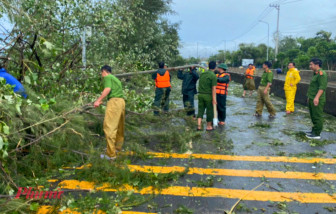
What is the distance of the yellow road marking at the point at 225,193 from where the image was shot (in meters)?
4.05

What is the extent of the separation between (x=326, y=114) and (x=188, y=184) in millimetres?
8489

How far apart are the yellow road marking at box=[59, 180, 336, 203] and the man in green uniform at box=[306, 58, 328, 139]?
11.1 feet

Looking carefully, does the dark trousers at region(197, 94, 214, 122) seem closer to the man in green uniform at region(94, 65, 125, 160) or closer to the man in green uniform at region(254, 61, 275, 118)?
the man in green uniform at region(94, 65, 125, 160)

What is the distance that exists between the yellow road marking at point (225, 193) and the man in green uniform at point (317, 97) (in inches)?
134

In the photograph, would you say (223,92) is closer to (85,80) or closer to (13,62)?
(85,80)

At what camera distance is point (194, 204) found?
12.6 feet

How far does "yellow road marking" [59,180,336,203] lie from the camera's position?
13.3 ft

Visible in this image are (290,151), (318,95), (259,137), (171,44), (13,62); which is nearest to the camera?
(13,62)

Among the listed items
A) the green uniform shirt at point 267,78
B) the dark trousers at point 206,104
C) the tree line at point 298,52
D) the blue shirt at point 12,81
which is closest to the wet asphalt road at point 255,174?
the dark trousers at point 206,104

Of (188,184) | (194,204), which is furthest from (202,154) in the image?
(194,204)

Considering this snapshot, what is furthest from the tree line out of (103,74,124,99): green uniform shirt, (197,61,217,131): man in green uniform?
(103,74,124,99): green uniform shirt

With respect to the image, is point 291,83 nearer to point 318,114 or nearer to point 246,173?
point 318,114

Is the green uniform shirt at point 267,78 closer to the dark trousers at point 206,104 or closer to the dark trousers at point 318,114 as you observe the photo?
the dark trousers at point 318,114

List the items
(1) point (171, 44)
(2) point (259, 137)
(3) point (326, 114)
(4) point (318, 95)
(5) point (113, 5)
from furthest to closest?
(1) point (171, 44) → (3) point (326, 114) → (5) point (113, 5) → (2) point (259, 137) → (4) point (318, 95)
